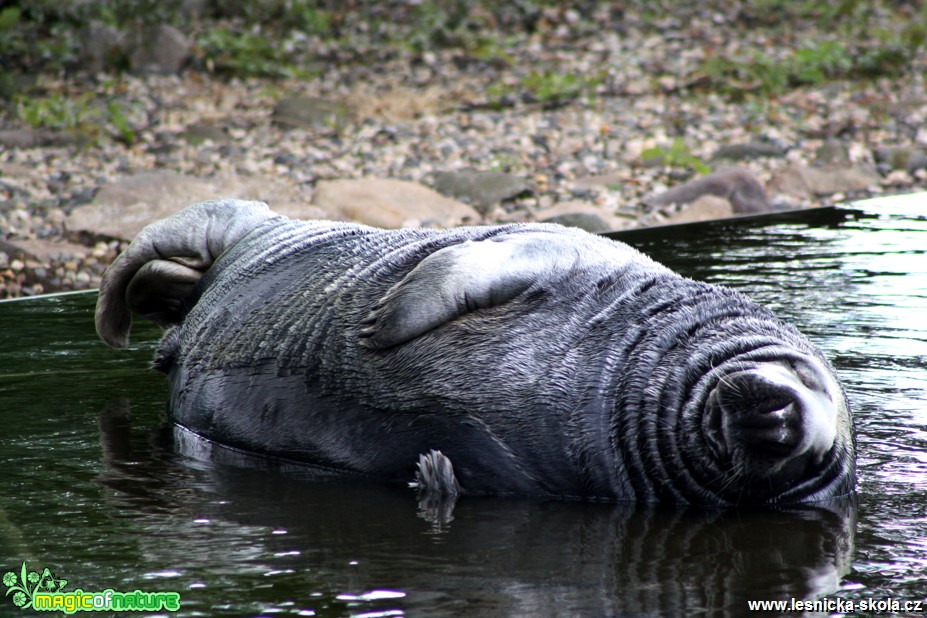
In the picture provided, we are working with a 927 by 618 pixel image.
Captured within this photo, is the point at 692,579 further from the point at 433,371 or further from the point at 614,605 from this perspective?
the point at 433,371

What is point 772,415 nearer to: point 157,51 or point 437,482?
point 437,482

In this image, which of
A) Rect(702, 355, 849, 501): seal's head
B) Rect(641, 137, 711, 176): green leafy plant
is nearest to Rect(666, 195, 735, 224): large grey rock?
Rect(641, 137, 711, 176): green leafy plant

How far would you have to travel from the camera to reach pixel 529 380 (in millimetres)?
4559

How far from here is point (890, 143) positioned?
15.2 m

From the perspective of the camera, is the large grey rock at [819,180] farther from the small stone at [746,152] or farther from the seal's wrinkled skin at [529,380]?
the seal's wrinkled skin at [529,380]

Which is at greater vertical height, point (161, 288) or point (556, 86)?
point (556, 86)

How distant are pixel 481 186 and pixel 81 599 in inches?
371

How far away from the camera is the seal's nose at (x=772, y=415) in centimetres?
411

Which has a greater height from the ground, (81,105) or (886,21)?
(886,21)

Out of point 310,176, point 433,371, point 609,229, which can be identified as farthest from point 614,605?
point 310,176

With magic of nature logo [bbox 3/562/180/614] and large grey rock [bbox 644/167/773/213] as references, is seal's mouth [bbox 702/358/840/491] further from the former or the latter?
large grey rock [bbox 644/167/773/213]

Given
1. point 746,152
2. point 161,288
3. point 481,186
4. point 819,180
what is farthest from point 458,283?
point 746,152

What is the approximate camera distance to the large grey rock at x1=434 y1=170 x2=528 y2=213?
41.4ft

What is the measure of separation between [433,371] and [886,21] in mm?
20018
